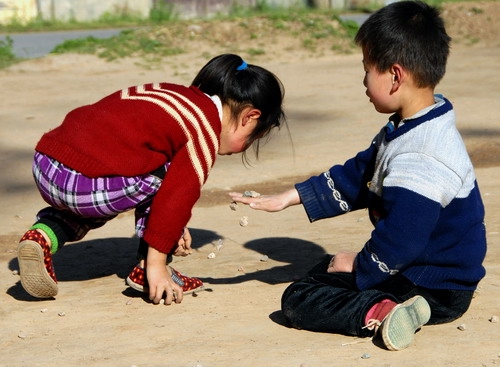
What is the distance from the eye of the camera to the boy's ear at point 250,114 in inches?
154

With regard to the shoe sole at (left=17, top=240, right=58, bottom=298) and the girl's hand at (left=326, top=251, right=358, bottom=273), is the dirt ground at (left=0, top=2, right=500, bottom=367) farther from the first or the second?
the girl's hand at (left=326, top=251, right=358, bottom=273)

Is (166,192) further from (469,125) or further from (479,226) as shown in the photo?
(469,125)

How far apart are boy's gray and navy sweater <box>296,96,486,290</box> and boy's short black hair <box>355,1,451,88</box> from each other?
147 mm

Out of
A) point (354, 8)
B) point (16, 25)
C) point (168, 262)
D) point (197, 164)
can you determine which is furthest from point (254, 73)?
point (354, 8)

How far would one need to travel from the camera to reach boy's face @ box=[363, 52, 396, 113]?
3.45 m

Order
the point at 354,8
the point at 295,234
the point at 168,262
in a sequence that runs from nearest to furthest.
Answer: the point at 168,262 → the point at 295,234 → the point at 354,8

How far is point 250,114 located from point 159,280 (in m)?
0.77

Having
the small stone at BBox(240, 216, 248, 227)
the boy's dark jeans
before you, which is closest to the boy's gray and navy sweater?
the boy's dark jeans

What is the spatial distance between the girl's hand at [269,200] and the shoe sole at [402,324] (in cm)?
74

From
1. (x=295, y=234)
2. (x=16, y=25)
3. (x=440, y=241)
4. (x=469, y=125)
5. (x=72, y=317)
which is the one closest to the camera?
(x=440, y=241)

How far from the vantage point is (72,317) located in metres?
3.70

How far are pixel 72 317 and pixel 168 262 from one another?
30.6 inches

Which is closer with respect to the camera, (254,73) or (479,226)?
(479,226)

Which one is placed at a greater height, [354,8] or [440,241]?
[440,241]
